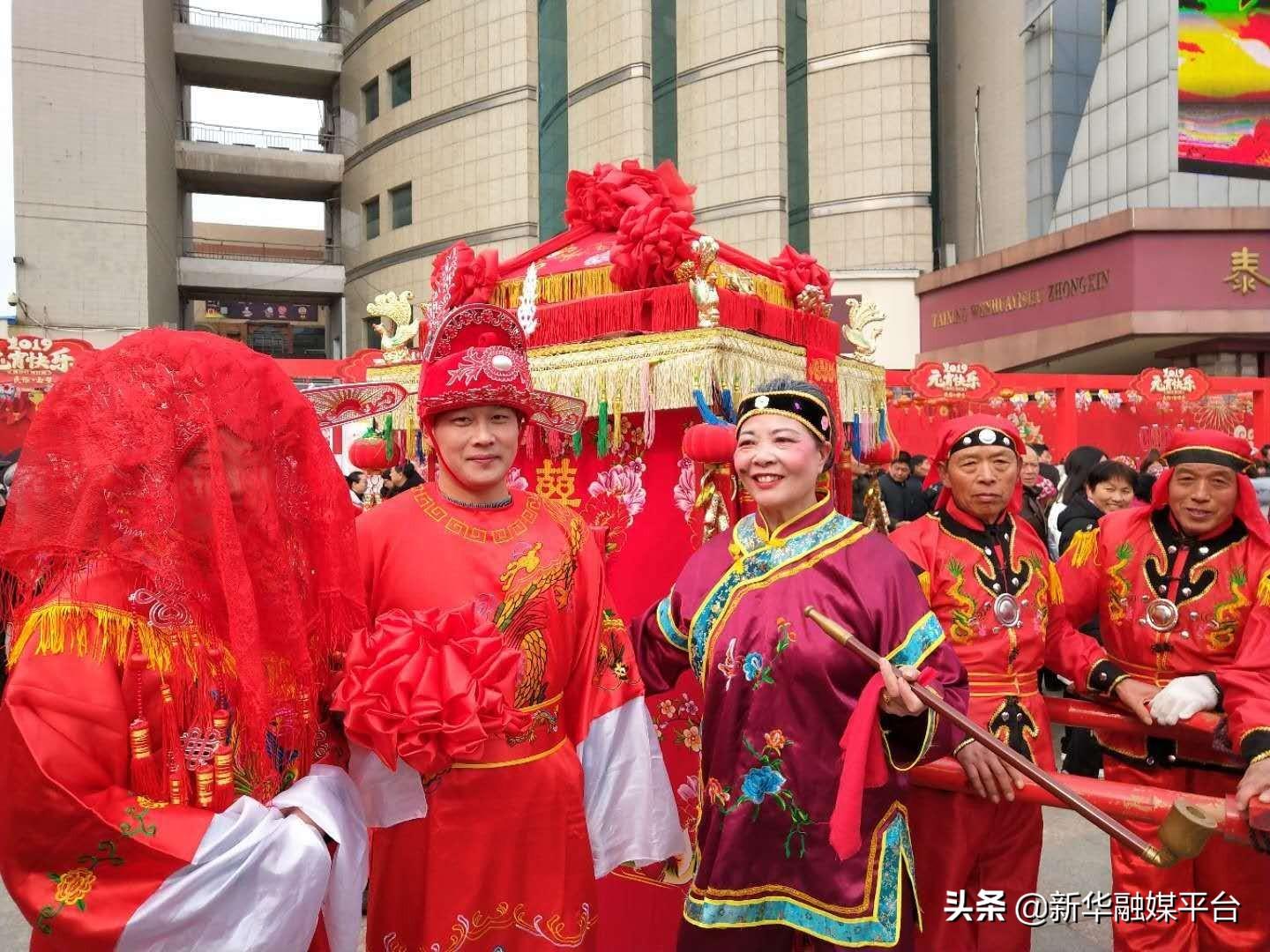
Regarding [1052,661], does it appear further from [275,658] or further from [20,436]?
[20,436]

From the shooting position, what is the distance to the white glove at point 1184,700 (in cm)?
237

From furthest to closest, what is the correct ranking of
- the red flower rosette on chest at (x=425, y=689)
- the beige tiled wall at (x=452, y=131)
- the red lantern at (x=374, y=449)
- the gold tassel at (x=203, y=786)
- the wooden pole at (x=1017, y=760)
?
the beige tiled wall at (x=452, y=131) < the red lantern at (x=374, y=449) < the wooden pole at (x=1017, y=760) < the red flower rosette on chest at (x=425, y=689) < the gold tassel at (x=203, y=786)

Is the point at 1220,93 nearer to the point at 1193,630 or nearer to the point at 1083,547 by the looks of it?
the point at 1083,547

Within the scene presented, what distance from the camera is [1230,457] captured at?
2559 millimetres

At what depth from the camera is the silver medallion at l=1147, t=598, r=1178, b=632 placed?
2.58m

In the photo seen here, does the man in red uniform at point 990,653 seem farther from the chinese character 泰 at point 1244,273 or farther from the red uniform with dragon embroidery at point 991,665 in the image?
the chinese character 泰 at point 1244,273

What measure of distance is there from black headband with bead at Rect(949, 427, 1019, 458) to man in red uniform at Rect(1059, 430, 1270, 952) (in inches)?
18.2

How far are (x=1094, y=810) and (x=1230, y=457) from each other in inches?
53.0

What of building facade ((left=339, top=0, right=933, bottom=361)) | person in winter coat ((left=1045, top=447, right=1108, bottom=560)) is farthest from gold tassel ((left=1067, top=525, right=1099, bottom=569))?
building facade ((left=339, top=0, right=933, bottom=361))

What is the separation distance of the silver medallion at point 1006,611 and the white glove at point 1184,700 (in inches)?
15.2

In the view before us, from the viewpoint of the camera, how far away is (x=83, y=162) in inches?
672

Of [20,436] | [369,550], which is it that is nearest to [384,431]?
[369,550]

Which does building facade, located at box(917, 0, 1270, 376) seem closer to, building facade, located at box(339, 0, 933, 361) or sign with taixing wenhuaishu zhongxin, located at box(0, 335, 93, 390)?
building facade, located at box(339, 0, 933, 361)

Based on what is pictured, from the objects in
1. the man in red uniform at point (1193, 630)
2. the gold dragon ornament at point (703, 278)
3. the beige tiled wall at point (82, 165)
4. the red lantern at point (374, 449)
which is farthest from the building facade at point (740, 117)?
the man in red uniform at point (1193, 630)
